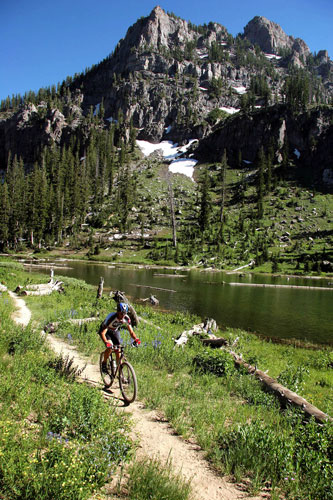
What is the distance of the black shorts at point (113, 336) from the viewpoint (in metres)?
7.68

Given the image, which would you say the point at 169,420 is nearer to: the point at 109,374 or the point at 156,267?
the point at 109,374

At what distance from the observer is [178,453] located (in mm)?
5211

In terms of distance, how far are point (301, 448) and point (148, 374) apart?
15.4 ft

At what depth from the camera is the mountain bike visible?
695cm

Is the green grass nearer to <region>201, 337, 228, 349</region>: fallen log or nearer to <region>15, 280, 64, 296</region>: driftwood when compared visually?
<region>201, 337, 228, 349</region>: fallen log

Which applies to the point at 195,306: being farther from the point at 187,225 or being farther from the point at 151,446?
the point at 187,225

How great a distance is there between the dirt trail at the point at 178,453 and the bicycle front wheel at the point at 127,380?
8.5 inches

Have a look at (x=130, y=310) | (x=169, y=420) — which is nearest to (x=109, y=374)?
(x=130, y=310)

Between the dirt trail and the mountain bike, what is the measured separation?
0.25 m

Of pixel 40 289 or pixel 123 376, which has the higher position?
pixel 123 376

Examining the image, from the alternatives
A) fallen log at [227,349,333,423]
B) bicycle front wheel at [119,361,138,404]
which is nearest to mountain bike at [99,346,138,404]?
bicycle front wheel at [119,361,138,404]

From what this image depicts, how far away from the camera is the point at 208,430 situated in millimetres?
6141

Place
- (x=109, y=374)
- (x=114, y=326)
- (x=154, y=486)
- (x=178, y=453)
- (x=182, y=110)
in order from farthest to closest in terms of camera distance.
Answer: (x=182, y=110) < (x=109, y=374) < (x=114, y=326) < (x=178, y=453) < (x=154, y=486)

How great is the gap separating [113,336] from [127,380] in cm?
117
